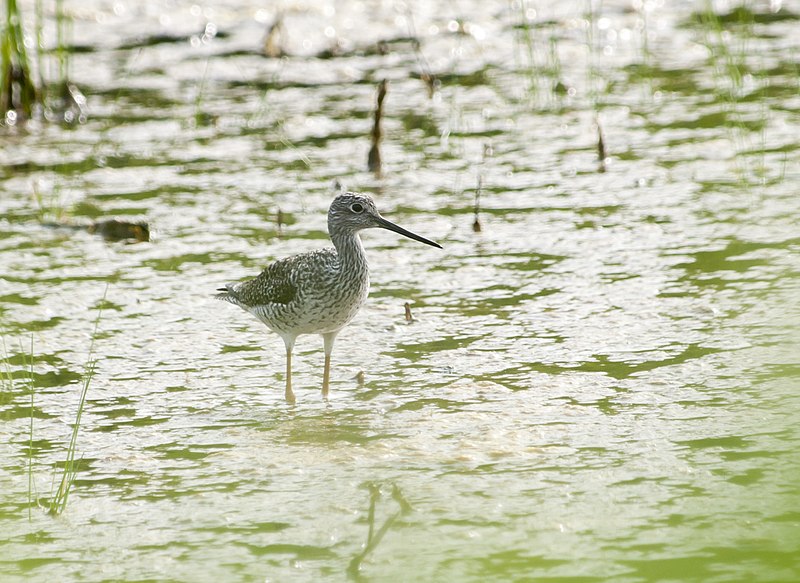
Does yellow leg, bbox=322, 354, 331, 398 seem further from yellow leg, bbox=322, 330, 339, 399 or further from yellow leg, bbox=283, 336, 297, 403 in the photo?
yellow leg, bbox=283, 336, 297, 403

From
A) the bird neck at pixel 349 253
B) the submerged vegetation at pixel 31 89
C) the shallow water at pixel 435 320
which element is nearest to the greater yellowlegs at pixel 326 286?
the bird neck at pixel 349 253

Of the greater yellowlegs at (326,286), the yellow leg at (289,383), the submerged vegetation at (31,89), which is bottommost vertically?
the yellow leg at (289,383)

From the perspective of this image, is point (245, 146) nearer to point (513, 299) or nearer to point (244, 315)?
point (244, 315)

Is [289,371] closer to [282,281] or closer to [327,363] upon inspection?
[327,363]

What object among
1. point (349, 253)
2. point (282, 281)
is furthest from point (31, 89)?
point (349, 253)

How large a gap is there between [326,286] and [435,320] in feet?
3.97

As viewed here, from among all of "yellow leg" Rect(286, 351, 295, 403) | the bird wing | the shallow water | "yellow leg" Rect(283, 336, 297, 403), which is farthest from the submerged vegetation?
"yellow leg" Rect(286, 351, 295, 403)

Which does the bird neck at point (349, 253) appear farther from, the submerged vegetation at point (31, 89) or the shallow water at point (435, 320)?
the submerged vegetation at point (31, 89)

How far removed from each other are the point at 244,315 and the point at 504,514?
3.42 meters

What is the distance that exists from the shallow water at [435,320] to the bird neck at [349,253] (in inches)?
26.8

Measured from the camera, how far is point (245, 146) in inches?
439

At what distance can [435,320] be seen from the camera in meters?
7.63

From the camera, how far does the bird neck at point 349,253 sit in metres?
6.71

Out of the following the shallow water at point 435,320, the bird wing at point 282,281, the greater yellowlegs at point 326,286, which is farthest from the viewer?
the bird wing at point 282,281
